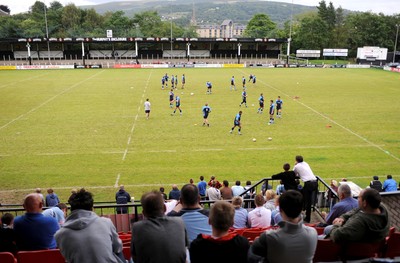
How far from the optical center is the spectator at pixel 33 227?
15.9 feet

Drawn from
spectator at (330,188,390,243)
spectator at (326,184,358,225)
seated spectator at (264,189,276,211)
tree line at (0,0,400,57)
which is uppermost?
tree line at (0,0,400,57)

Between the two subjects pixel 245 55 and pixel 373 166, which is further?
pixel 245 55

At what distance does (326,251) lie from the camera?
4.85 meters

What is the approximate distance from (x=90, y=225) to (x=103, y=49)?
286 ft

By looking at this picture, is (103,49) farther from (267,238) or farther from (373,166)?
(267,238)

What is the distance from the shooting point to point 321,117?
25.7m

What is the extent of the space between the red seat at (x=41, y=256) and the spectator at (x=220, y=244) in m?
2.07

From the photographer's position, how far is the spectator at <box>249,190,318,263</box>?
3.70 meters

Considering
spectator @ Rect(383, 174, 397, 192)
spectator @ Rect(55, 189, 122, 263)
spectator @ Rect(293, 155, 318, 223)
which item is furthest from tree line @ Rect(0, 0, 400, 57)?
spectator @ Rect(55, 189, 122, 263)

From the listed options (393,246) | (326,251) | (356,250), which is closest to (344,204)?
(393,246)

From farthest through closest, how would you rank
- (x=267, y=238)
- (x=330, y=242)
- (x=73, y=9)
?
(x=73, y=9) < (x=330, y=242) < (x=267, y=238)

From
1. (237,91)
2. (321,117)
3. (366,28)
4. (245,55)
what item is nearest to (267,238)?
(321,117)

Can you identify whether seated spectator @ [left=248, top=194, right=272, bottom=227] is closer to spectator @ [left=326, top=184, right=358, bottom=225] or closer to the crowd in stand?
spectator @ [left=326, top=184, right=358, bottom=225]

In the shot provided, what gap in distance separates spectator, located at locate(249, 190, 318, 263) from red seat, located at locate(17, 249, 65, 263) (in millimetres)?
2518
